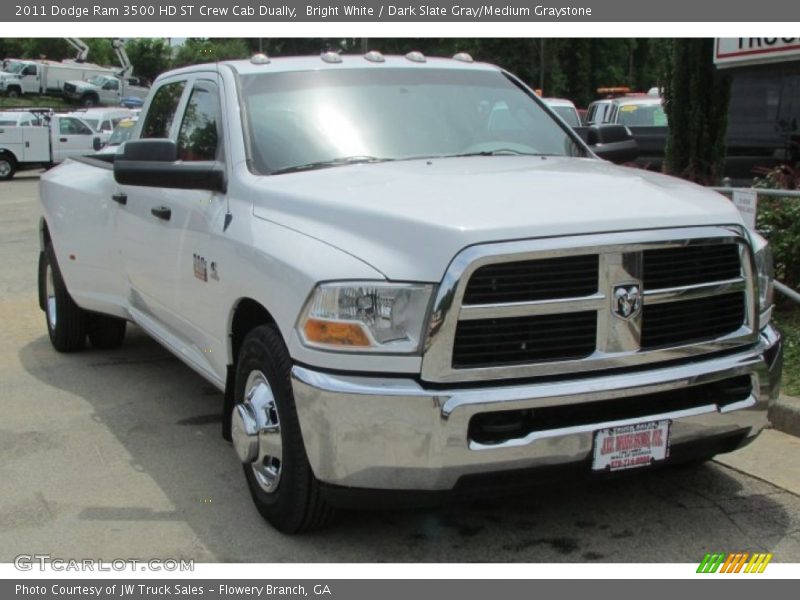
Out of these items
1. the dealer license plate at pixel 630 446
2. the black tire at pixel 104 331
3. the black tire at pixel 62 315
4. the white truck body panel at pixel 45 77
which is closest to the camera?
the dealer license plate at pixel 630 446

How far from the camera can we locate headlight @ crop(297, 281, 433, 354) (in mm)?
3416

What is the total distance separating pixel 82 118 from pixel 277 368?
2869 centimetres

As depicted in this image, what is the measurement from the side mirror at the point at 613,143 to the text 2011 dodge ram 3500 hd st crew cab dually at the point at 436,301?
2.75ft

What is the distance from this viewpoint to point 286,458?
382cm

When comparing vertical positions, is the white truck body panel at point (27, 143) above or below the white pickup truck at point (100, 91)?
below

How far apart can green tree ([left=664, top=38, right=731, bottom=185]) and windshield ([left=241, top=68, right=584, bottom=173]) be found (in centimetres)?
474

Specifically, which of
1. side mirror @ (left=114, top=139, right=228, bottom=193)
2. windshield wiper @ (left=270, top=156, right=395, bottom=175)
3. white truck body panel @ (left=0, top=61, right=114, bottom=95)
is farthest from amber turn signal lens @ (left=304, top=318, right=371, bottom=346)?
white truck body panel @ (left=0, top=61, right=114, bottom=95)

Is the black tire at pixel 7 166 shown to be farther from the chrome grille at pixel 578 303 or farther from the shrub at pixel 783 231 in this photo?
the chrome grille at pixel 578 303

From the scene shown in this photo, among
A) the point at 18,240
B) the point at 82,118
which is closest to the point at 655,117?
the point at 18,240

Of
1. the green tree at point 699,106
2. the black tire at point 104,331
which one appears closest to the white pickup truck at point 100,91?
the green tree at point 699,106

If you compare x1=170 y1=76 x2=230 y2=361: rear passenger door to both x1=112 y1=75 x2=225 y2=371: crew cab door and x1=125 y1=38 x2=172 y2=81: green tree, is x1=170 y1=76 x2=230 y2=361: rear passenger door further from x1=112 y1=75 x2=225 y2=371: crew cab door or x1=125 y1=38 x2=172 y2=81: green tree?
x1=125 y1=38 x2=172 y2=81: green tree

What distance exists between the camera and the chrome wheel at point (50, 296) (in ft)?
24.3

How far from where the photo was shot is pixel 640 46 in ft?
209

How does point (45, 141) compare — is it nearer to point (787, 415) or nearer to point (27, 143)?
point (27, 143)
